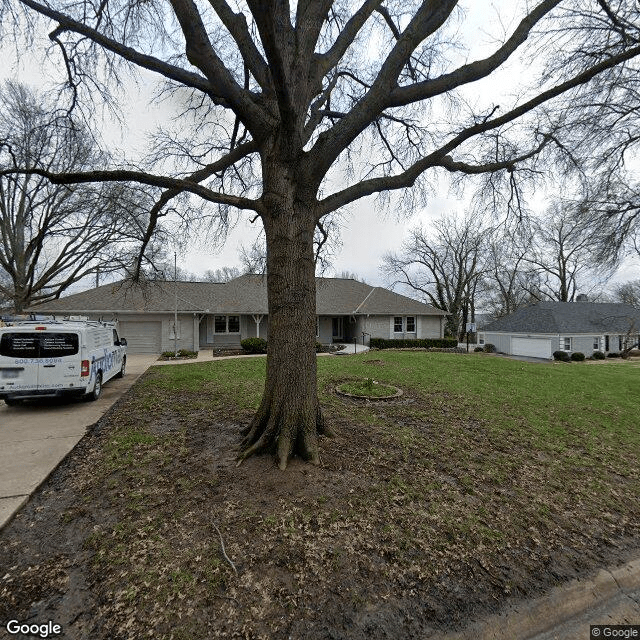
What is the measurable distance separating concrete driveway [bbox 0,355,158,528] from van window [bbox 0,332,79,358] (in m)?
1.27

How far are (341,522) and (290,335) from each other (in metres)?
2.12

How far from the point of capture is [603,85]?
685 centimetres

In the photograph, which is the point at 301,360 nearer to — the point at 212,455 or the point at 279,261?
the point at 279,261

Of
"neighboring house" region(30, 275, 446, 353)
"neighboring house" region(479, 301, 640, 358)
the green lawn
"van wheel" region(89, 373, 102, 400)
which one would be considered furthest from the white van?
"neighboring house" region(479, 301, 640, 358)

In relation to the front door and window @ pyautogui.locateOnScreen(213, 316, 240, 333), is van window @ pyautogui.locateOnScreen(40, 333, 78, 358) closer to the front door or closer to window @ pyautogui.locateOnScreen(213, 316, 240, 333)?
window @ pyautogui.locateOnScreen(213, 316, 240, 333)

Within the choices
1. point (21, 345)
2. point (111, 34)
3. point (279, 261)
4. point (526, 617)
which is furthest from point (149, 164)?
point (526, 617)

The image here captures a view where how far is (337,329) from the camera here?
24.7m

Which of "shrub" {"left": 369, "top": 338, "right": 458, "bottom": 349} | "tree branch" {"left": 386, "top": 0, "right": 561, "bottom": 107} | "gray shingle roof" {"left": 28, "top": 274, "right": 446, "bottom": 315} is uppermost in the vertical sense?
"tree branch" {"left": 386, "top": 0, "right": 561, "bottom": 107}

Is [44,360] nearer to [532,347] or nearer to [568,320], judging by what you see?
[532,347]

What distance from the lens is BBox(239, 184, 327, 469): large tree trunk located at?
407 centimetres

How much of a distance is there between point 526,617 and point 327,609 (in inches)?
56.6

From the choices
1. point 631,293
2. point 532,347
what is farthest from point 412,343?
point 631,293

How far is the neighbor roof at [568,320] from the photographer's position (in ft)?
88.7

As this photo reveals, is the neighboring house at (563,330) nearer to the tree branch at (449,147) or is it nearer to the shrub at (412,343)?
the shrub at (412,343)
